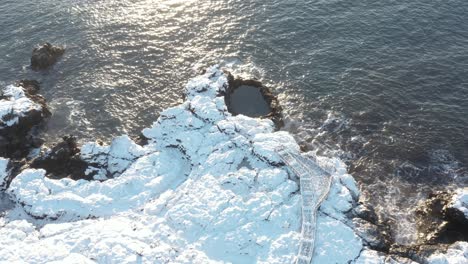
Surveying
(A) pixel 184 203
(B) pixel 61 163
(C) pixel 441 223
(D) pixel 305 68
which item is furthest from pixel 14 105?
Result: (C) pixel 441 223

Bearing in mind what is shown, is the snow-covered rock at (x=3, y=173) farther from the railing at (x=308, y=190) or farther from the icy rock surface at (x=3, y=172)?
the railing at (x=308, y=190)

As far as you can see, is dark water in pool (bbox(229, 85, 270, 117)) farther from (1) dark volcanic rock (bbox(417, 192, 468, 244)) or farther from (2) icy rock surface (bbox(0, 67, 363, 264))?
(1) dark volcanic rock (bbox(417, 192, 468, 244))

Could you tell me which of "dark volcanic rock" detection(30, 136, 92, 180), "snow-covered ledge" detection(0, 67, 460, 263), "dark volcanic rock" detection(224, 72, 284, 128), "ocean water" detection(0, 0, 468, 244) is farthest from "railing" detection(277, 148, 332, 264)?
"dark volcanic rock" detection(30, 136, 92, 180)

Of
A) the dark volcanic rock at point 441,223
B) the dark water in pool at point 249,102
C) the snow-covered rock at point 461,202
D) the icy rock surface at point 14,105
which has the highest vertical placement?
the icy rock surface at point 14,105

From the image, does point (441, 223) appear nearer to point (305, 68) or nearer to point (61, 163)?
point (305, 68)

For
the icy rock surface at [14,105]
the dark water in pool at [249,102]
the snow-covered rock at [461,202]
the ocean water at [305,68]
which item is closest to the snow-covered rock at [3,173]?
the icy rock surface at [14,105]

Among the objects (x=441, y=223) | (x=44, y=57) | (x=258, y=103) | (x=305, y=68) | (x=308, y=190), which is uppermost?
(x=44, y=57)

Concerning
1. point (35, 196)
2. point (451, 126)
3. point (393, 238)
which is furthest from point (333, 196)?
point (35, 196)
